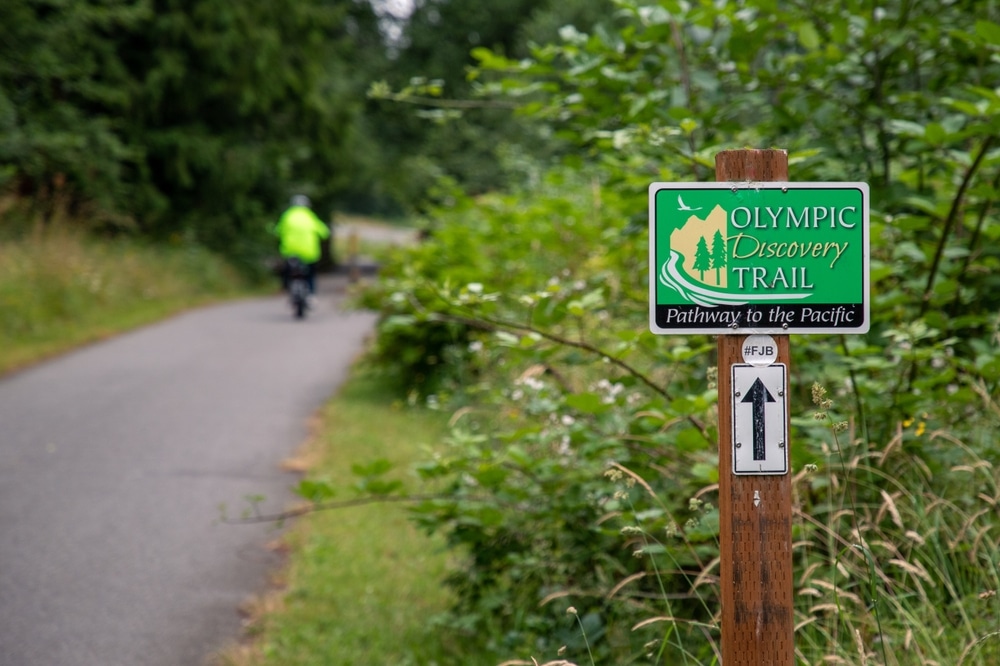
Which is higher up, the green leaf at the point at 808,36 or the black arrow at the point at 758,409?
the green leaf at the point at 808,36

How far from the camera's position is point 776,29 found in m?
4.44

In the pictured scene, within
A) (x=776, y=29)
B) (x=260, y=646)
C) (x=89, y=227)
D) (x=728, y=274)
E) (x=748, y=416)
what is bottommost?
(x=260, y=646)

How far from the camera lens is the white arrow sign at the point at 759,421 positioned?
236 centimetres

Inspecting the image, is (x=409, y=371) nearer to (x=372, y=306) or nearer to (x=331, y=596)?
(x=372, y=306)

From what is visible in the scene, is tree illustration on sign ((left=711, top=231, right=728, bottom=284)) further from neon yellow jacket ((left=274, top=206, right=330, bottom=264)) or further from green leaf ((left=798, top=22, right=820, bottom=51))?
neon yellow jacket ((left=274, top=206, right=330, bottom=264))

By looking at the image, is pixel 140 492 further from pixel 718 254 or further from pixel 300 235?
pixel 300 235

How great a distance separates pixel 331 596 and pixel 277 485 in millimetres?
2060

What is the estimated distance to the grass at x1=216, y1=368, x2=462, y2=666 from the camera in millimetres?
4387

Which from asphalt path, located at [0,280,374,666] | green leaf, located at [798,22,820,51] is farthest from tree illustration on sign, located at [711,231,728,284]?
asphalt path, located at [0,280,374,666]

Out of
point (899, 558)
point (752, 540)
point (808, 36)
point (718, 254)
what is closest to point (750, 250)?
point (718, 254)

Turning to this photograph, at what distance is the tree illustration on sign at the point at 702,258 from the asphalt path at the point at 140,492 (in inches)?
119

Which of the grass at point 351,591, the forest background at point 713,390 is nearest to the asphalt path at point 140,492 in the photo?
the grass at point 351,591

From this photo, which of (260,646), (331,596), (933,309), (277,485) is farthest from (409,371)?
(933,309)

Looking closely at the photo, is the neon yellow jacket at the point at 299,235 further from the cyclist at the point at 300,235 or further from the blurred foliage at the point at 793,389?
the blurred foliage at the point at 793,389
